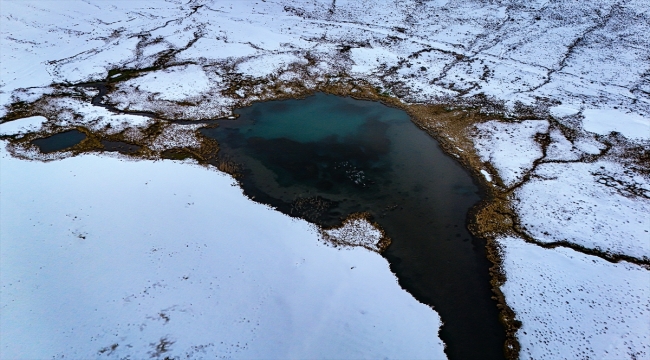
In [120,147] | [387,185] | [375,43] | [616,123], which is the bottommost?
[120,147]

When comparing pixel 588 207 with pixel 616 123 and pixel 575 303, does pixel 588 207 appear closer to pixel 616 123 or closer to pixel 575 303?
pixel 575 303

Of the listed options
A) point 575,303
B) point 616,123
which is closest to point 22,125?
point 575,303

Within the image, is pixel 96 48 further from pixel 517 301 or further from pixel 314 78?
pixel 517 301

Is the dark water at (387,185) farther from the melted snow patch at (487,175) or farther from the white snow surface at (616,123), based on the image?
the white snow surface at (616,123)

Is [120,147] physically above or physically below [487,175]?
below

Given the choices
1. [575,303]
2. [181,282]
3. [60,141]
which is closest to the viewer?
[575,303]
